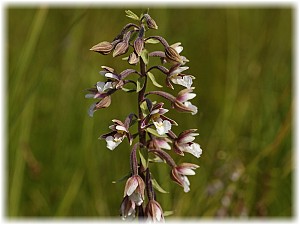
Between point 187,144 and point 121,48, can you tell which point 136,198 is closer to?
point 187,144

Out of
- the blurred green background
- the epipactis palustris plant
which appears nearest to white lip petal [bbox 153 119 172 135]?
the epipactis palustris plant

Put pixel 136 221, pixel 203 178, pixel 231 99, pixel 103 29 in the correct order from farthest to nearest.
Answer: pixel 103 29 < pixel 231 99 < pixel 203 178 < pixel 136 221

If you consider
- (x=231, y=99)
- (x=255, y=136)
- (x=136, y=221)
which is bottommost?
(x=136, y=221)

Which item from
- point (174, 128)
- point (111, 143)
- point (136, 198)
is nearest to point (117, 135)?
point (111, 143)

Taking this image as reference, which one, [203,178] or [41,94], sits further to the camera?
[41,94]

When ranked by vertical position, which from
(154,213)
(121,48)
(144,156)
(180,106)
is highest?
(121,48)

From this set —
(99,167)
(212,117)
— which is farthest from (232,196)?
(212,117)

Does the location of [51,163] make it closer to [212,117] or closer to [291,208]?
[212,117]
